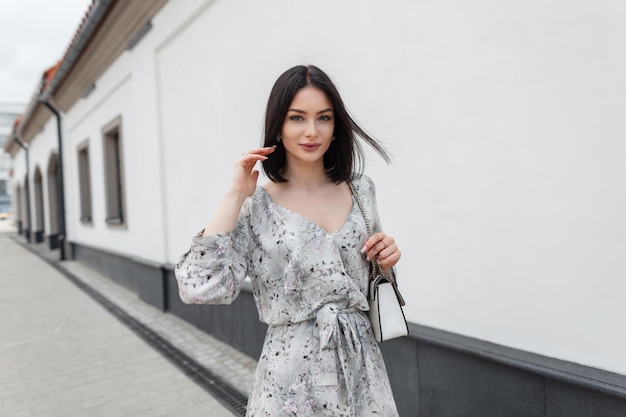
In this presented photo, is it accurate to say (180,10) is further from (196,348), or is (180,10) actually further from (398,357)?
(398,357)

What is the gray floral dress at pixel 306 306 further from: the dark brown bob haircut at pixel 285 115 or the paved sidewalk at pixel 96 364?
the paved sidewalk at pixel 96 364

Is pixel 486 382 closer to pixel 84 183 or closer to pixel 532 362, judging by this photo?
pixel 532 362

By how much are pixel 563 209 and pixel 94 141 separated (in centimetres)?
962

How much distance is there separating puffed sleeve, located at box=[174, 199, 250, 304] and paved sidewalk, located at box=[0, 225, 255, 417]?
231 cm

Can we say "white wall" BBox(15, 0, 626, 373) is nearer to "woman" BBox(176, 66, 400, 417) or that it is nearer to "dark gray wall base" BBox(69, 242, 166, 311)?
"woman" BBox(176, 66, 400, 417)

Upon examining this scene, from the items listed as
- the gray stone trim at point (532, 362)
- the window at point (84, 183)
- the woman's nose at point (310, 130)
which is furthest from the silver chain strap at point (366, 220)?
the window at point (84, 183)

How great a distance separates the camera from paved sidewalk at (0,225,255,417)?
3.32 m

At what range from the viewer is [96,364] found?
420 centimetres

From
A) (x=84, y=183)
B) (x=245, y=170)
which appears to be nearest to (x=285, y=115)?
(x=245, y=170)

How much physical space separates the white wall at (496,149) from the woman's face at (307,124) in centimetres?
120

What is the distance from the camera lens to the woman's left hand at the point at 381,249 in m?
1.29

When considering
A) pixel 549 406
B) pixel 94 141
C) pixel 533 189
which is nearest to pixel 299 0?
pixel 533 189

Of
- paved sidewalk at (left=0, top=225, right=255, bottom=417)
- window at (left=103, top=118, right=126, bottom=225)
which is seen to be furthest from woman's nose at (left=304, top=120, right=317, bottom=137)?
window at (left=103, top=118, right=126, bottom=225)

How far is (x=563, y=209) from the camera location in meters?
1.90
